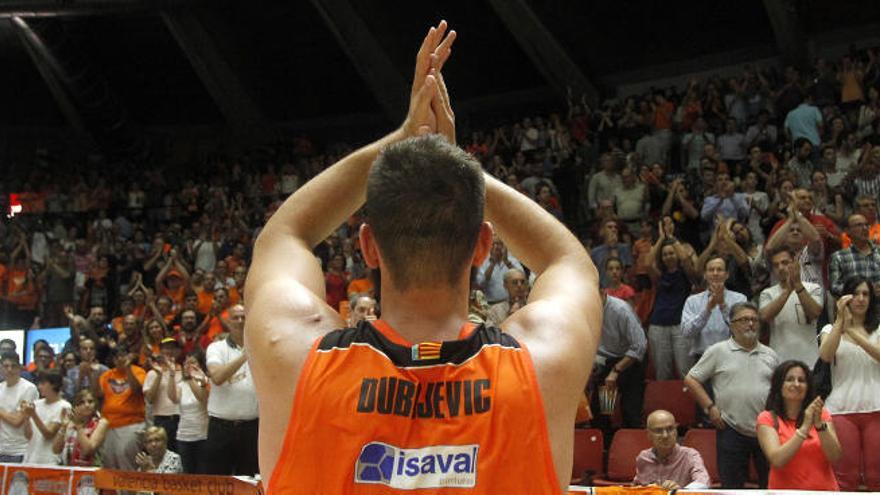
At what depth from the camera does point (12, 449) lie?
9.64 m

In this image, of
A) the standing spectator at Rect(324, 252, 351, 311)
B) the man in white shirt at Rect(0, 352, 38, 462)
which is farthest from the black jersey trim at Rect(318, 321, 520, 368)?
the standing spectator at Rect(324, 252, 351, 311)

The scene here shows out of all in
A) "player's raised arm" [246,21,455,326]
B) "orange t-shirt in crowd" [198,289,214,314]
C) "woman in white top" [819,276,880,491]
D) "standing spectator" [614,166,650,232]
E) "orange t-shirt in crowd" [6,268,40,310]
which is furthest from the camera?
"orange t-shirt in crowd" [6,268,40,310]

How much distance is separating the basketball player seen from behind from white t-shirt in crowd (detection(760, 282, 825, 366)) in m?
6.13

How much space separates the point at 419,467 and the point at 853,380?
6.00 metres

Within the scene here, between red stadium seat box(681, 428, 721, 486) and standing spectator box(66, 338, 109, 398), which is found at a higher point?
standing spectator box(66, 338, 109, 398)

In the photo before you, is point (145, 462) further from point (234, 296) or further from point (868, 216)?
point (868, 216)

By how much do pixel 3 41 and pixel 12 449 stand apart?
1441 cm

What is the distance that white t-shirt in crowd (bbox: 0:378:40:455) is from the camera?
31.6 ft

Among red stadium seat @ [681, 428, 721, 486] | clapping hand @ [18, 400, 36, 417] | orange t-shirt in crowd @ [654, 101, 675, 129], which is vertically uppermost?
orange t-shirt in crowd @ [654, 101, 675, 129]

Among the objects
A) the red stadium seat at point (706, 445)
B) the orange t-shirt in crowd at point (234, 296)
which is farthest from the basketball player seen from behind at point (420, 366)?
the orange t-shirt in crowd at point (234, 296)

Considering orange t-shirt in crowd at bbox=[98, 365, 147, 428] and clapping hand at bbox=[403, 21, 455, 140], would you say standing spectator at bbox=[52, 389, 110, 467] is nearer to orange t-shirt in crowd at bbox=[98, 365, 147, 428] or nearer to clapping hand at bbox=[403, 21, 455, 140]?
orange t-shirt in crowd at bbox=[98, 365, 147, 428]

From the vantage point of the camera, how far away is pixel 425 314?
1.73m

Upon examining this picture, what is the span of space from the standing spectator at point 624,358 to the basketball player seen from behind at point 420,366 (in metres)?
6.46

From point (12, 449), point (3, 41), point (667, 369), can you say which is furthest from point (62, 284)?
point (667, 369)
